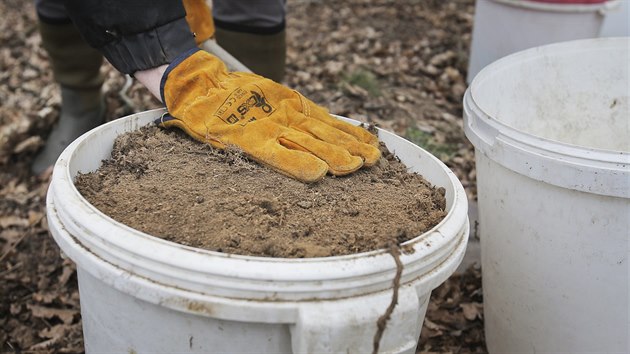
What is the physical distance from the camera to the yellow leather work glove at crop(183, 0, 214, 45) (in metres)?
2.57

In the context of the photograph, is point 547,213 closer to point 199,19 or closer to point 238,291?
point 238,291

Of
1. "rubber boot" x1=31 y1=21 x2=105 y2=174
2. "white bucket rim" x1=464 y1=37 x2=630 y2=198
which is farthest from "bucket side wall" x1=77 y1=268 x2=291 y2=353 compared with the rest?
"rubber boot" x1=31 y1=21 x2=105 y2=174

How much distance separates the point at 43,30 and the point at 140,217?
227cm

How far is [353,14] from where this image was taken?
642cm

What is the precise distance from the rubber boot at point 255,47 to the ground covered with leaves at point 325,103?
35.7 inches

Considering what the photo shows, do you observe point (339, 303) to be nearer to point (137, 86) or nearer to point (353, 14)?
point (137, 86)

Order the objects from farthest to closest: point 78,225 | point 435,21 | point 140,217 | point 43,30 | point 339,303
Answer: point 435,21
point 43,30
point 140,217
point 78,225
point 339,303

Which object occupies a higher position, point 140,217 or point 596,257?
point 140,217

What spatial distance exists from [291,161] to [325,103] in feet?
7.91

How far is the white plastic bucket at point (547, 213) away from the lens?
1821 millimetres

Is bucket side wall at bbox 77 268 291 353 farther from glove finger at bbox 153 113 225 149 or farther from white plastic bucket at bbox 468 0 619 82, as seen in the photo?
white plastic bucket at bbox 468 0 619 82

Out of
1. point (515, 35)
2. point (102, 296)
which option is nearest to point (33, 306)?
point (102, 296)

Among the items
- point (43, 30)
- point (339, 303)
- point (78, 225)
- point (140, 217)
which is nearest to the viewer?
point (339, 303)

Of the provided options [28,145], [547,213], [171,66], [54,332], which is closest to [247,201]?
[171,66]
